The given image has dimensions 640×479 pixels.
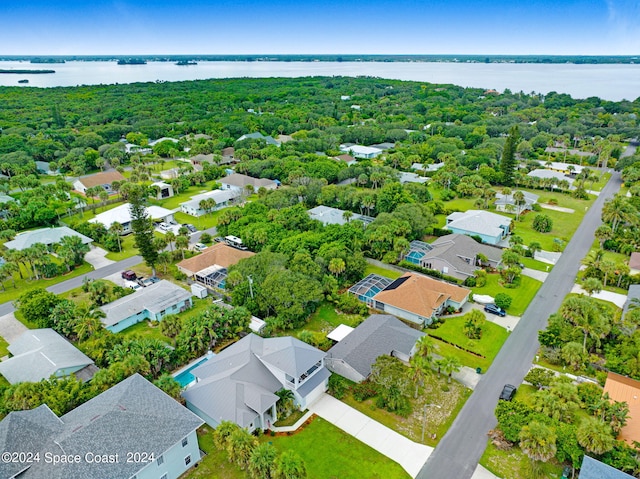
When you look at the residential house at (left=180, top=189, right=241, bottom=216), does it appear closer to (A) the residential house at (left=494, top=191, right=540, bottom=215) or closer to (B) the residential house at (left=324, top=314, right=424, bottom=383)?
(B) the residential house at (left=324, top=314, right=424, bottom=383)

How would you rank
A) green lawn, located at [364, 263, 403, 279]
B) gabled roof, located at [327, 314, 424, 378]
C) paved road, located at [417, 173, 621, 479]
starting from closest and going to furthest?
paved road, located at [417, 173, 621, 479] → gabled roof, located at [327, 314, 424, 378] → green lawn, located at [364, 263, 403, 279]

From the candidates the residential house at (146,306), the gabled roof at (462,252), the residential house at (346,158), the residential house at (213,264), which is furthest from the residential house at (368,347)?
the residential house at (346,158)

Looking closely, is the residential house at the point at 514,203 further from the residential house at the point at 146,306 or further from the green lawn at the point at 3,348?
the green lawn at the point at 3,348

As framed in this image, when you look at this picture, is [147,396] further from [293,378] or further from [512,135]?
[512,135]

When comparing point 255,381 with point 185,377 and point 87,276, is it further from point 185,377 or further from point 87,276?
point 87,276

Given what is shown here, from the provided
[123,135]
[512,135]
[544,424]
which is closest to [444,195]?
[512,135]

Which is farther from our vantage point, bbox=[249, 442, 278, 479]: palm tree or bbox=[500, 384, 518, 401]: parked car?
bbox=[500, 384, 518, 401]: parked car

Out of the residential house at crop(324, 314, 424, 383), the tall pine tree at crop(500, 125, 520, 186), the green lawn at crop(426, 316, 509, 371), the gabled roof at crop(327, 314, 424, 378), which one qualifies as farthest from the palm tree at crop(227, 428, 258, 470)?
the tall pine tree at crop(500, 125, 520, 186)
